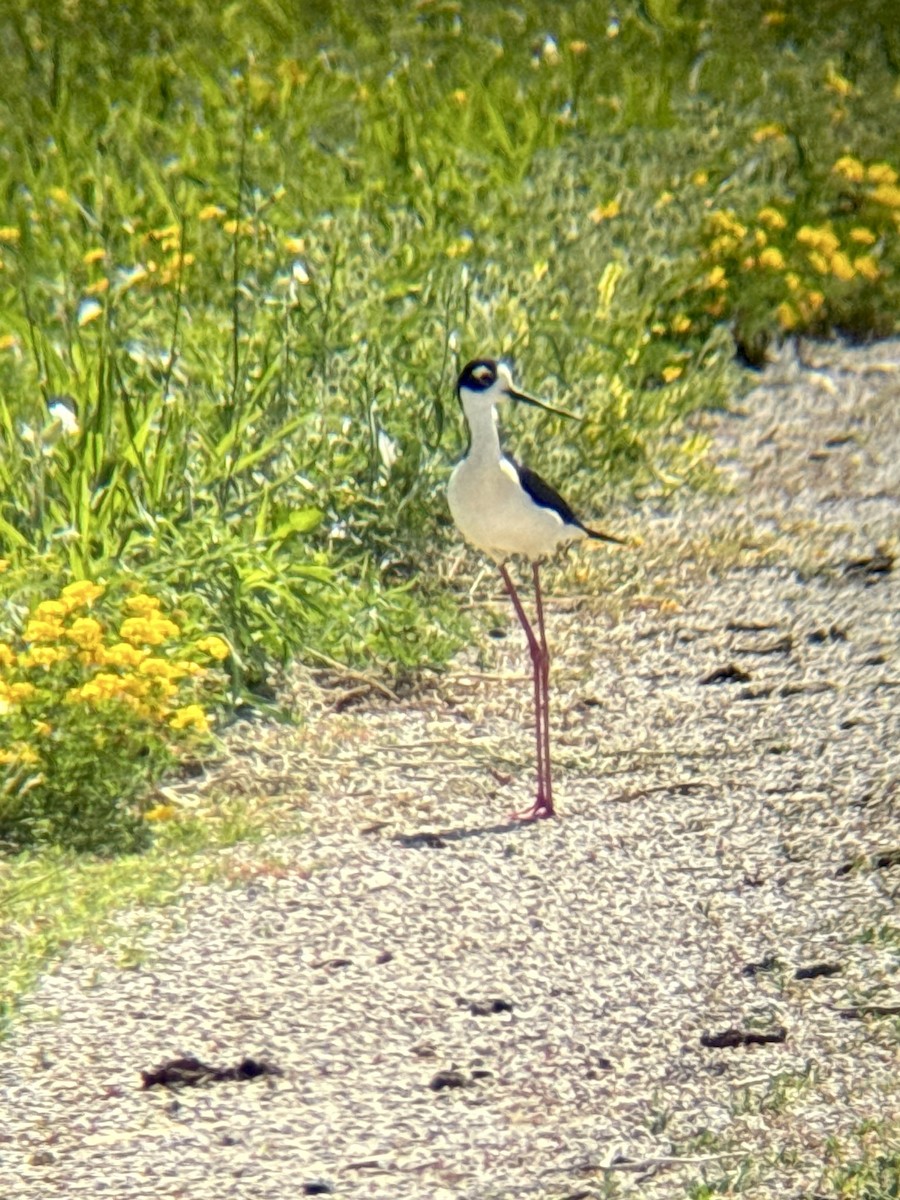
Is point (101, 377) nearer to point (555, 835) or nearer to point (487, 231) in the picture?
point (555, 835)

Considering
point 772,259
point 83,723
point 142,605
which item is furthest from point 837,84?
point 83,723

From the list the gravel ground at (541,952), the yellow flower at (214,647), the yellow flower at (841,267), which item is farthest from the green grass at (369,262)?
the gravel ground at (541,952)

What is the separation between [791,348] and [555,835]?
3386 mm

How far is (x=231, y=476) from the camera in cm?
507

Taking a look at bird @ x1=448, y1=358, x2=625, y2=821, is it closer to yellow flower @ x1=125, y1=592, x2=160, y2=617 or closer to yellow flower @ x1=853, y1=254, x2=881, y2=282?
yellow flower @ x1=125, y1=592, x2=160, y2=617

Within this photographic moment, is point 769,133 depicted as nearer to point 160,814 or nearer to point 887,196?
point 887,196

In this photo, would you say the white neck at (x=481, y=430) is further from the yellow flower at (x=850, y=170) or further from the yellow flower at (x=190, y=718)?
the yellow flower at (x=850, y=170)

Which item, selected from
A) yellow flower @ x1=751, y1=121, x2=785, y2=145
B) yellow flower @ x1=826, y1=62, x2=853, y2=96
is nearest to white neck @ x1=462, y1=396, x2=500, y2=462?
yellow flower @ x1=751, y1=121, x2=785, y2=145

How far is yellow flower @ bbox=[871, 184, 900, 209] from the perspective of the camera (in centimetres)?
753

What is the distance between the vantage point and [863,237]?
7.30 meters

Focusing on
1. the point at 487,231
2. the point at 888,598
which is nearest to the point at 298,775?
the point at 888,598

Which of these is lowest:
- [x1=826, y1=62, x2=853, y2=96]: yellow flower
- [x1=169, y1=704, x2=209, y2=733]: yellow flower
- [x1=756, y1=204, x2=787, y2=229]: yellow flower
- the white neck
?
[x1=169, y1=704, x2=209, y2=733]: yellow flower

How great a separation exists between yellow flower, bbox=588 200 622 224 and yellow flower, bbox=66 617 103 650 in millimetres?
3668

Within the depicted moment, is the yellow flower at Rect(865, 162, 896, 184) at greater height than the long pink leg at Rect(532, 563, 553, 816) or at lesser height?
greater
